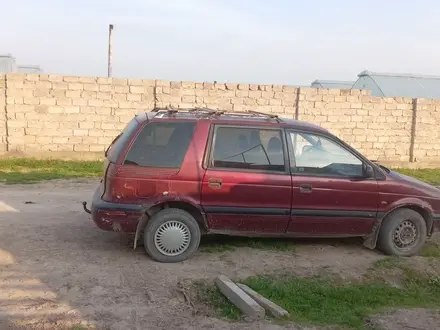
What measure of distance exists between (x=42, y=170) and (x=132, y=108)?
9.44ft

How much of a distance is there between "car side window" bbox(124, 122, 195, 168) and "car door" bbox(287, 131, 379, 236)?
130cm

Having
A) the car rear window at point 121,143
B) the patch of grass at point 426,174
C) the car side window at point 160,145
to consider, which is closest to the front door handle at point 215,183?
the car side window at point 160,145

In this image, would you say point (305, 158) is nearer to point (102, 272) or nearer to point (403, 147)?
point (102, 272)

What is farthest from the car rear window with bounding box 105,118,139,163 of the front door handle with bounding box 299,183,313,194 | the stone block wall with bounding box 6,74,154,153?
the stone block wall with bounding box 6,74,154,153

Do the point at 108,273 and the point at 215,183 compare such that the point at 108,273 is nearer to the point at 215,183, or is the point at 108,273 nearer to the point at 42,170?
the point at 215,183

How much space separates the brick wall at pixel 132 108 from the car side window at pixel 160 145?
26.5ft

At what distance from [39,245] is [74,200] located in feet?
9.62

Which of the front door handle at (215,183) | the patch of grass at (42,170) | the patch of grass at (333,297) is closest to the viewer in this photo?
the patch of grass at (333,297)

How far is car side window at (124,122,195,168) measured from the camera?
19.3 ft

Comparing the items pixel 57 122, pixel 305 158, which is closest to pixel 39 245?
pixel 305 158

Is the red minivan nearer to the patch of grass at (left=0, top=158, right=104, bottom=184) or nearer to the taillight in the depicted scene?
the taillight

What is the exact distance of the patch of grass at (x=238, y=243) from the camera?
6.43 metres

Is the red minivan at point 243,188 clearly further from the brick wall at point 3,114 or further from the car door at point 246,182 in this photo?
the brick wall at point 3,114

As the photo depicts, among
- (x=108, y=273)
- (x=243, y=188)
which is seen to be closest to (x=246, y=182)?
(x=243, y=188)
